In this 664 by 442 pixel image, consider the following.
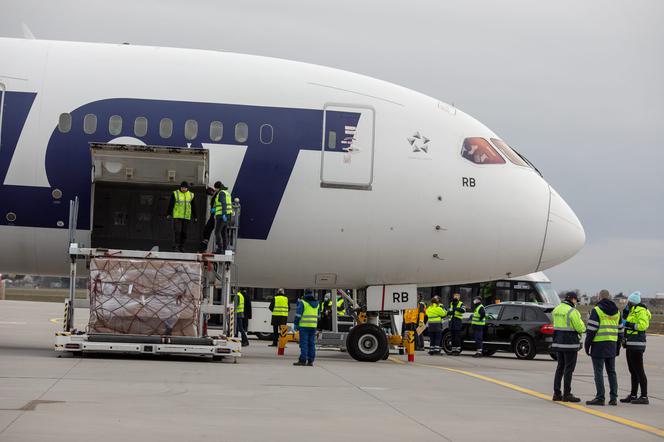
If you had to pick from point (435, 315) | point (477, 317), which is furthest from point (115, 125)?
point (477, 317)

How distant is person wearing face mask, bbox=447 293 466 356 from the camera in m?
27.0

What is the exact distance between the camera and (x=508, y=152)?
19375 millimetres

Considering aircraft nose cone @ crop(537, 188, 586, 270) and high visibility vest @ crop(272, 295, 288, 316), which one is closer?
aircraft nose cone @ crop(537, 188, 586, 270)

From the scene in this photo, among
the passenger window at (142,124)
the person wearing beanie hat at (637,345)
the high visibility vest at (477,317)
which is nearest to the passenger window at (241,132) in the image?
the passenger window at (142,124)

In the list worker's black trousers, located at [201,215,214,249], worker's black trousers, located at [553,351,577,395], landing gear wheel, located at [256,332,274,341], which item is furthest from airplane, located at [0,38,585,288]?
Result: landing gear wheel, located at [256,332,274,341]

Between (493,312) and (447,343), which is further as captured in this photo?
(447,343)

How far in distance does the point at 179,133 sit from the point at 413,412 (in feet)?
26.2

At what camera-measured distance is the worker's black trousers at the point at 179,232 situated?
1742 centimetres

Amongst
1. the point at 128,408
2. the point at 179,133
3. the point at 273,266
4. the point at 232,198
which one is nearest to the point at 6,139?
the point at 179,133

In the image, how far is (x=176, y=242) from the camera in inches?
685

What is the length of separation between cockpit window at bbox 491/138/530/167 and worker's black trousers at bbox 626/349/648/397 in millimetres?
5577

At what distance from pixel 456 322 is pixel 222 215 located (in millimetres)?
11829

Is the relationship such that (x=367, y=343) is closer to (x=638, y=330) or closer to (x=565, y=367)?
(x=565, y=367)

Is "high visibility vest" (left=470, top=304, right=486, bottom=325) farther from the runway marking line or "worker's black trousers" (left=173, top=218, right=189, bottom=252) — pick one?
"worker's black trousers" (left=173, top=218, right=189, bottom=252)
